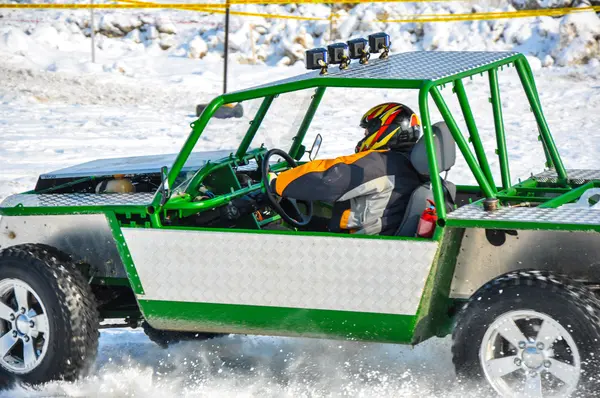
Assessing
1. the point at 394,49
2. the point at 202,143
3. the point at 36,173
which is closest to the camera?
the point at 202,143

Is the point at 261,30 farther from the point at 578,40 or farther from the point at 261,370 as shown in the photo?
the point at 261,370

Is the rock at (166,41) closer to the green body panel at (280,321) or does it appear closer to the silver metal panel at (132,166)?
the silver metal panel at (132,166)

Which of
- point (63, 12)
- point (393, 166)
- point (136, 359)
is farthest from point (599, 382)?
point (63, 12)

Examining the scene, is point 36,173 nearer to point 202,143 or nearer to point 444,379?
point 202,143

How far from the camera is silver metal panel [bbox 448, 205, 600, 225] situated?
400 centimetres

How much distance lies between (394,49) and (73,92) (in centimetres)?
595

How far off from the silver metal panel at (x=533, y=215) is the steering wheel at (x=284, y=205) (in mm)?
1015

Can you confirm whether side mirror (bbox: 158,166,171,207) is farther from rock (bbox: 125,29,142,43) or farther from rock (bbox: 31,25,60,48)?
rock (bbox: 125,29,142,43)

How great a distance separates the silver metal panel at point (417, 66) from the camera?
4.42 metres

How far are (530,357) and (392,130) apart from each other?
126 centimetres

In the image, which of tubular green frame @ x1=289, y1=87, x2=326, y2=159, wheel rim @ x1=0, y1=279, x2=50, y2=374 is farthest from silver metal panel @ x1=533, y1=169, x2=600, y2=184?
wheel rim @ x1=0, y1=279, x2=50, y2=374

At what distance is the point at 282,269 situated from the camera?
4480mm

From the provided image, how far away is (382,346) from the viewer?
5512mm

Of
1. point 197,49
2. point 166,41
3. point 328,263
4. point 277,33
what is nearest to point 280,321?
point 328,263
